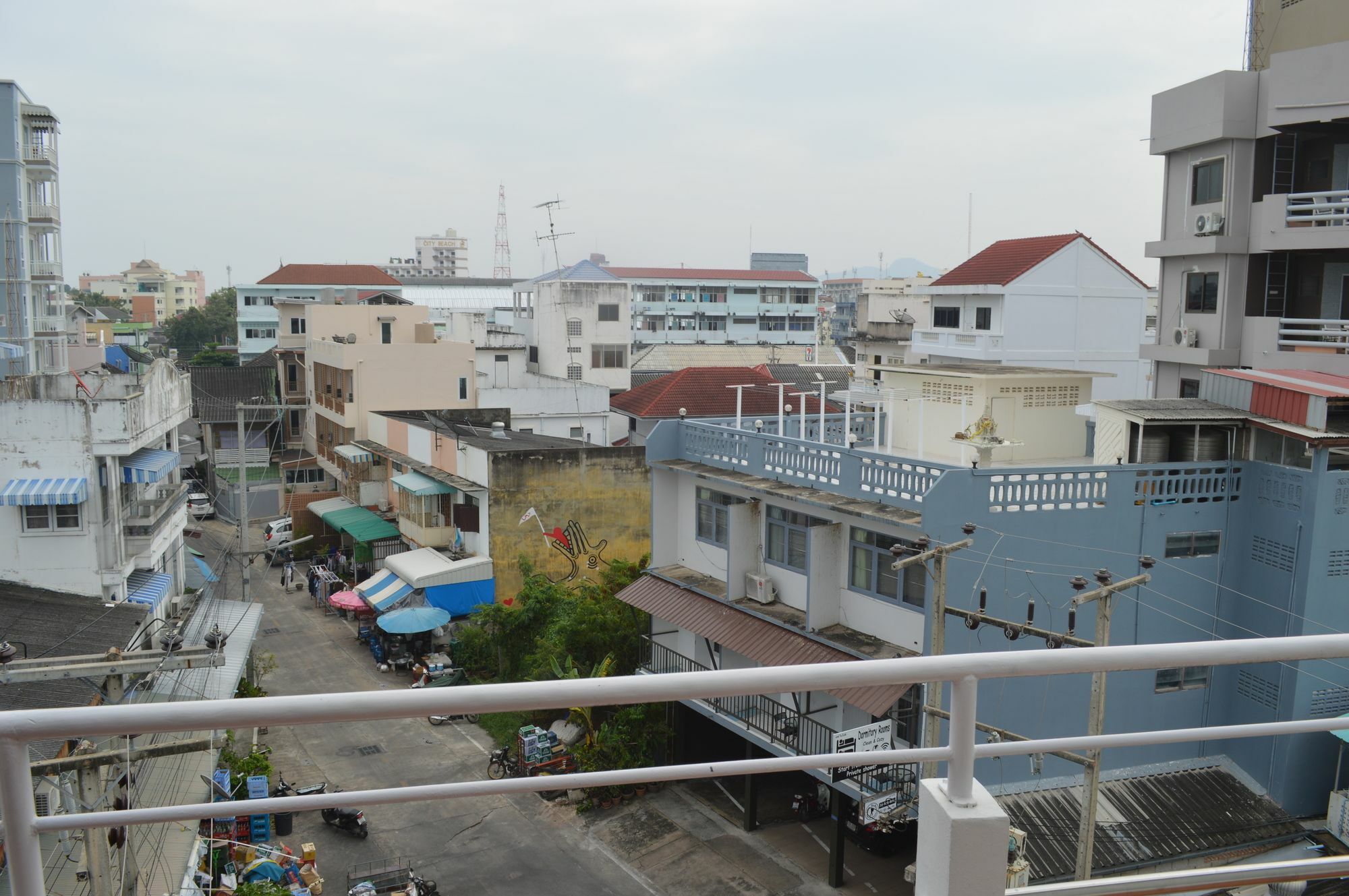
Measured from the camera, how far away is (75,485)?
59.2ft

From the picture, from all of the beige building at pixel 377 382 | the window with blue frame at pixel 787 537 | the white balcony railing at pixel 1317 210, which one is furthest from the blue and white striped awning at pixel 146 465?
the white balcony railing at pixel 1317 210

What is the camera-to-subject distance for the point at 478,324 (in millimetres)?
44094

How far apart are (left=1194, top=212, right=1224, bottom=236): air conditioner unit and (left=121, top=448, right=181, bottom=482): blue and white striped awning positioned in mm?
19470

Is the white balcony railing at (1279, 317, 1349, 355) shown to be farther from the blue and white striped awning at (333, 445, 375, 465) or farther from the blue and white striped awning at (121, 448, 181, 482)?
the blue and white striped awning at (333, 445, 375, 465)

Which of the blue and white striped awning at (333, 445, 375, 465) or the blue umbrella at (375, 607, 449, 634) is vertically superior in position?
the blue and white striped awning at (333, 445, 375, 465)

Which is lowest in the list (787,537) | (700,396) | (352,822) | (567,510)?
(352,822)

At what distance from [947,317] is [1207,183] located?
1366 cm

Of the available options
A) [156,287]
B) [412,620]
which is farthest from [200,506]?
[156,287]

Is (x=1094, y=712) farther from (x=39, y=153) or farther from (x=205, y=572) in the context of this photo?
(x=39, y=153)

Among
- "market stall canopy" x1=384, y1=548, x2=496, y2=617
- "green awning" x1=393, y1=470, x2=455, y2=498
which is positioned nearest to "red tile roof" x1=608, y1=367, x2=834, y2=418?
"green awning" x1=393, y1=470, x2=455, y2=498

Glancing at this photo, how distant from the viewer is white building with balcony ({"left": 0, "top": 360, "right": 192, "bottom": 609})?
18.1 m

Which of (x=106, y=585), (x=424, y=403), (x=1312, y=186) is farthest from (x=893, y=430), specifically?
(x=424, y=403)

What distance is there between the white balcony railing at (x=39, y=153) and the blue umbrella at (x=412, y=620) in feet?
87.3

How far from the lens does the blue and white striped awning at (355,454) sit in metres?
31.6
